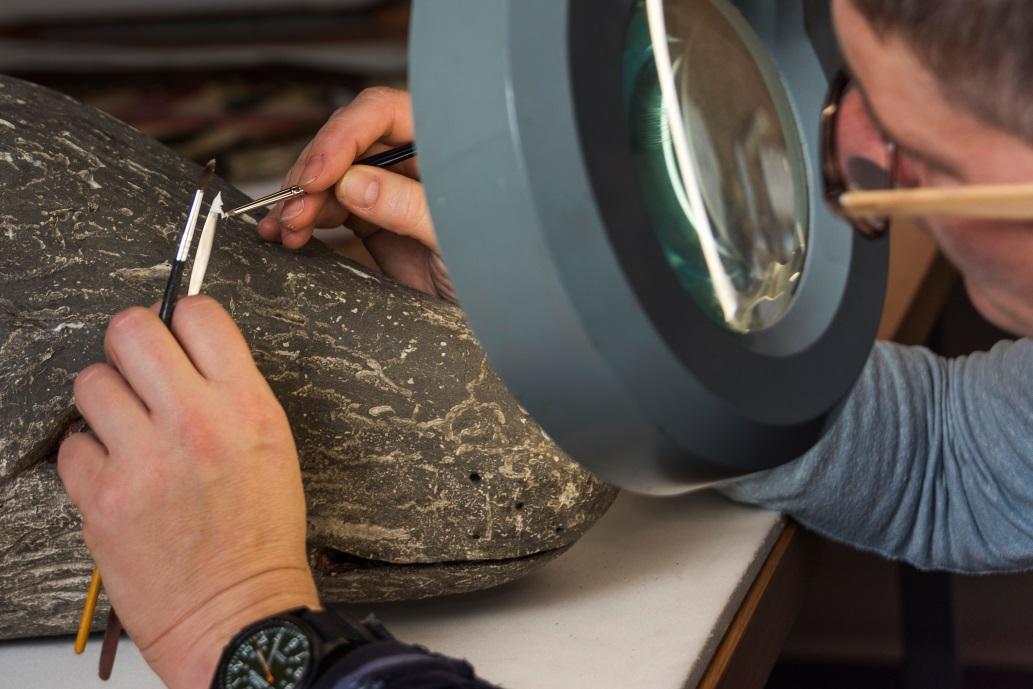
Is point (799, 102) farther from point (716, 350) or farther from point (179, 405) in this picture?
point (179, 405)

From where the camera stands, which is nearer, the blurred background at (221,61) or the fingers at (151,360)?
the fingers at (151,360)

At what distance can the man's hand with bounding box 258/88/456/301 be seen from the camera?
31.4 inches

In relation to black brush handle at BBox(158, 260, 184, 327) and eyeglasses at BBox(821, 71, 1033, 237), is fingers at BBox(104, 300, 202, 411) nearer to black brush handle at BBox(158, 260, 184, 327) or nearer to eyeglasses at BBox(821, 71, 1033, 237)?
black brush handle at BBox(158, 260, 184, 327)

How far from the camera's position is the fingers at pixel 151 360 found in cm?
62

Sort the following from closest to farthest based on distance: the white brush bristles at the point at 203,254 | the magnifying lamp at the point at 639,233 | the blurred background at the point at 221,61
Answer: the magnifying lamp at the point at 639,233, the white brush bristles at the point at 203,254, the blurred background at the point at 221,61

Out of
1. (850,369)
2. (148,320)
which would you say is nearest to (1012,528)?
(850,369)

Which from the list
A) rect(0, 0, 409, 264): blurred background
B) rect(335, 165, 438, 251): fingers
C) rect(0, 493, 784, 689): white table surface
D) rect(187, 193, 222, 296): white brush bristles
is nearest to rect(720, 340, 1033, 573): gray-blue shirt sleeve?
rect(0, 493, 784, 689): white table surface

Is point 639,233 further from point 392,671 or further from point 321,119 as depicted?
point 321,119

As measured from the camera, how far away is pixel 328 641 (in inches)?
23.5

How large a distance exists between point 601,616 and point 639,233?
1.27 ft

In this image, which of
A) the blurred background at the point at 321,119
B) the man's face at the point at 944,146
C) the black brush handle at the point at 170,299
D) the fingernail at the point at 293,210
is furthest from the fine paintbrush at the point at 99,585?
the blurred background at the point at 321,119

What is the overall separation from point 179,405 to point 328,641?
0.14m

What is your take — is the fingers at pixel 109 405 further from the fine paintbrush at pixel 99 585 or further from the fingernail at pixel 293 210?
the fingernail at pixel 293 210

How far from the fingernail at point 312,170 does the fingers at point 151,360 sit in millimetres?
188
